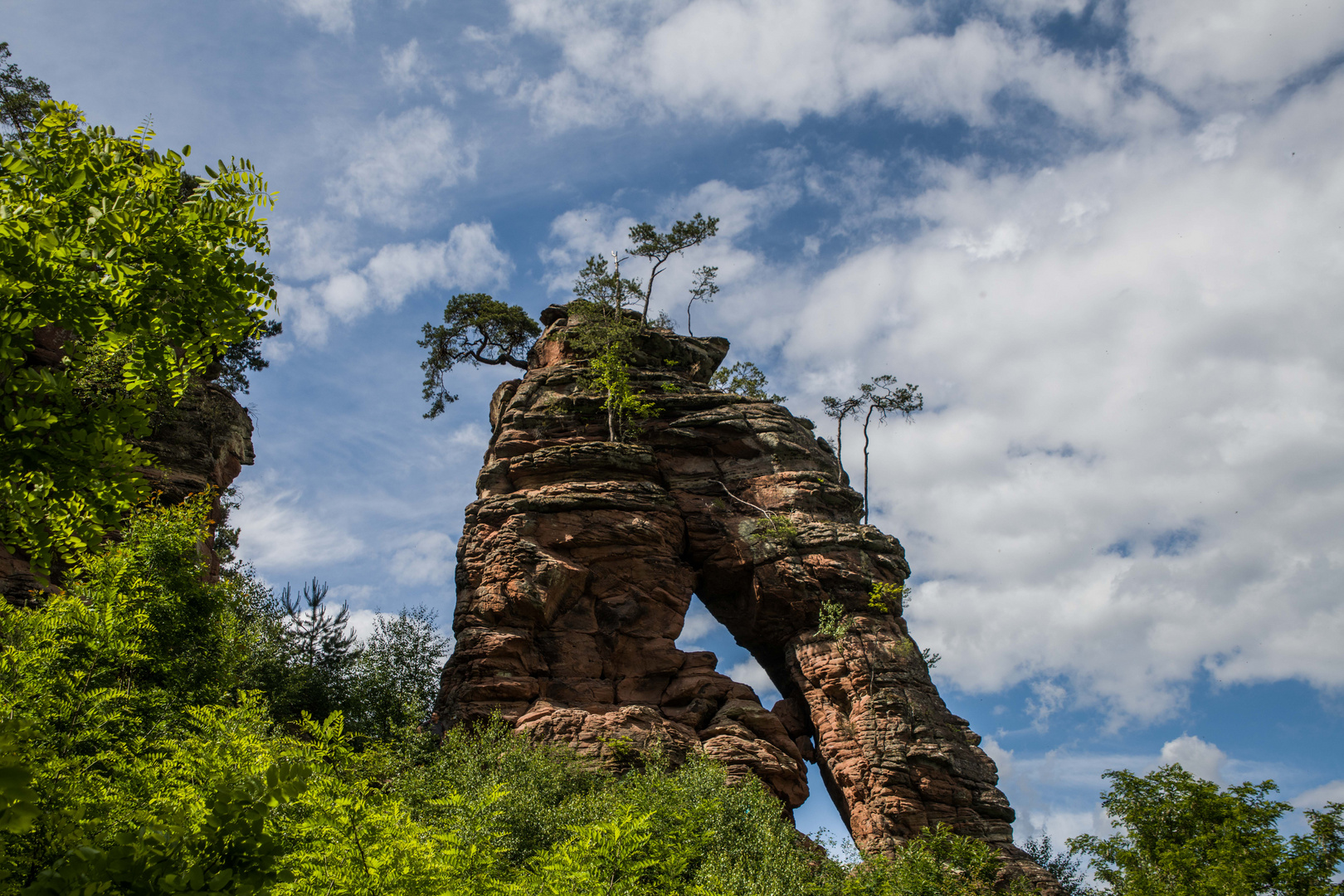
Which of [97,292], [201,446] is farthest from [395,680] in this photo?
[97,292]

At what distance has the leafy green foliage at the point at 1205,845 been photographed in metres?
19.7

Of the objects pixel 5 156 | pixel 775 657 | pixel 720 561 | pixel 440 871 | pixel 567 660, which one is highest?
pixel 720 561

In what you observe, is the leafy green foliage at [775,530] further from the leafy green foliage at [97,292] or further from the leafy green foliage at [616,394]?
the leafy green foliage at [97,292]

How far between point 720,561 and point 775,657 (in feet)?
15.2

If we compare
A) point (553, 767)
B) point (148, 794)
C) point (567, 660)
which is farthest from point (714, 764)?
point (148, 794)

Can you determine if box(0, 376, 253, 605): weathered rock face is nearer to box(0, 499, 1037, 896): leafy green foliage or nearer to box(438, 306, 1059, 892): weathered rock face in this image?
box(0, 499, 1037, 896): leafy green foliage

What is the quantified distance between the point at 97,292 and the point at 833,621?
2461 cm

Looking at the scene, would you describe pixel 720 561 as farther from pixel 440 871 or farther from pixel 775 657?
pixel 440 871

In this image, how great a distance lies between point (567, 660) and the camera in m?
26.9

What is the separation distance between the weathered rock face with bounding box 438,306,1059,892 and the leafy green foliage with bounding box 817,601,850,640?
0.70 feet

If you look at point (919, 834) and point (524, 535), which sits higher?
point (524, 535)

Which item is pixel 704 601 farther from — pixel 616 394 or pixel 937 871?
pixel 937 871

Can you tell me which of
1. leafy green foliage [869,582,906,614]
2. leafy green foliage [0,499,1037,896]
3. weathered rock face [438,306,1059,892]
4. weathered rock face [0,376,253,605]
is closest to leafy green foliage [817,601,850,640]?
weathered rock face [438,306,1059,892]

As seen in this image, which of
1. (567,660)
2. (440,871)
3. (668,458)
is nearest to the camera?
(440,871)
